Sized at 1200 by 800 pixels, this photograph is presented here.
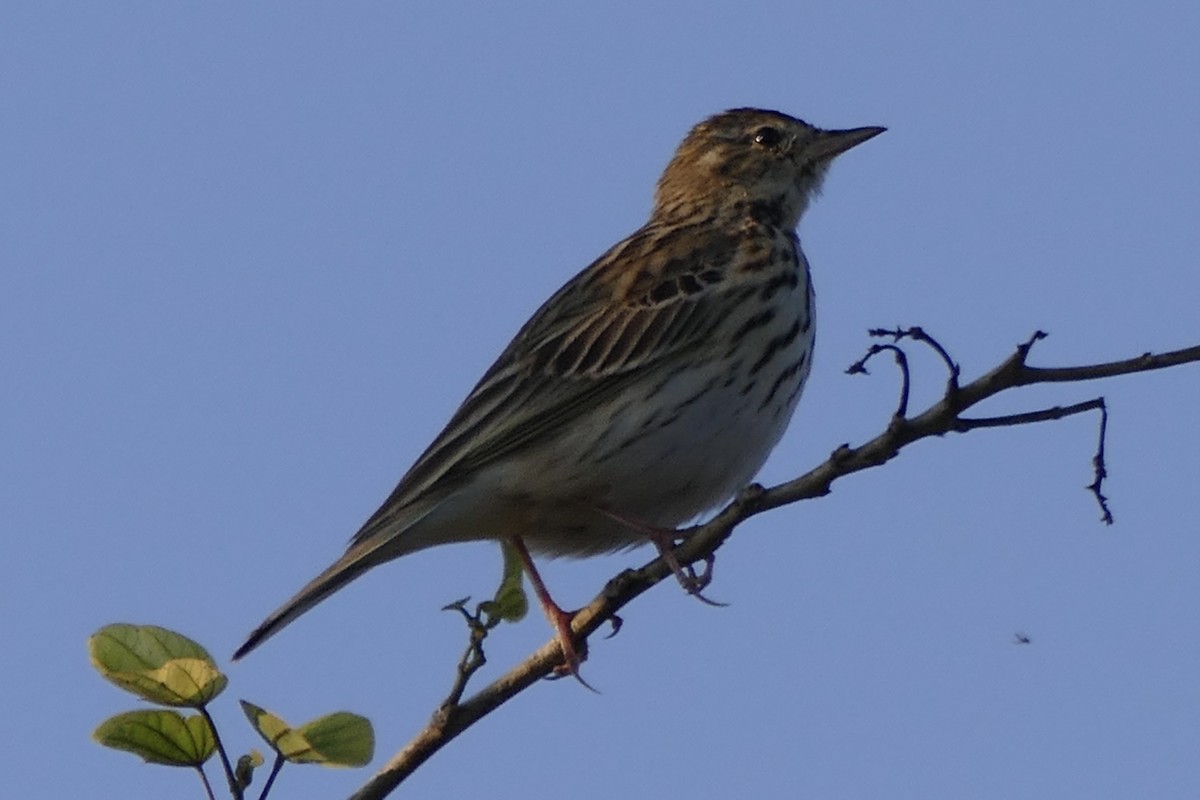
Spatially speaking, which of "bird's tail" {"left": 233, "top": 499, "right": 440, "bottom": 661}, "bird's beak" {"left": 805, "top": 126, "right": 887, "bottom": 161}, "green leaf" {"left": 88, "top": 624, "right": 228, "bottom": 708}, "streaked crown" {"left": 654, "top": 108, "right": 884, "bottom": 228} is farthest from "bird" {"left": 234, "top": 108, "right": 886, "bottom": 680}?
"green leaf" {"left": 88, "top": 624, "right": 228, "bottom": 708}

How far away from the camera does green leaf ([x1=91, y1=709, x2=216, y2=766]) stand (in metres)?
5.07

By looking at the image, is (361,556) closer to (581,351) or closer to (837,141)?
(581,351)

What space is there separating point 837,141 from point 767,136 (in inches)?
18.4

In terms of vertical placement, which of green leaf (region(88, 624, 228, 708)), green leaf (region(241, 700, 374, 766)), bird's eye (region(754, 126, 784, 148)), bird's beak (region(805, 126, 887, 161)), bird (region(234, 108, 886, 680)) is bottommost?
green leaf (region(241, 700, 374, 766))

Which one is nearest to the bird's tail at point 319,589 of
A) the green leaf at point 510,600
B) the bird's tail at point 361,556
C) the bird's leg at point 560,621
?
the bird's tail at point 361,556

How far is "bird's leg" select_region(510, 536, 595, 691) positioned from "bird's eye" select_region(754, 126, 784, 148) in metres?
3.40

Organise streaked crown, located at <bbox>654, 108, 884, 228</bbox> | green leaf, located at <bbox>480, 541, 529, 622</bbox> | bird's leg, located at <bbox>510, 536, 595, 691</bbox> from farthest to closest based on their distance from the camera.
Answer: streaked crown, located at <bbox>654, 108, 884, 228</bbox>, bird's leg, located at <bbox>510, 536, 595, 691</bbox>, green leaf, located at <bbox>480, 541, 529, 622</bbox>

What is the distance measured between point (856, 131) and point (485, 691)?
6.00m

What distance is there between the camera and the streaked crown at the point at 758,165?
1073 centimetres

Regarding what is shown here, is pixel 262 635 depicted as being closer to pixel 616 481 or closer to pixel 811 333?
pixel 616 481

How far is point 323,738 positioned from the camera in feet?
16.9

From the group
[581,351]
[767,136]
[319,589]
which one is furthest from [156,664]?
[767,136]

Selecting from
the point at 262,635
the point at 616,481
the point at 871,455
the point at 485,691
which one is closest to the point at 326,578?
the point at 262,635

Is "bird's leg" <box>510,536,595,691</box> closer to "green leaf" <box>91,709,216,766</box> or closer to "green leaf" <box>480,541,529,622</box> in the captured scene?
"green leaf" <box>480,541,529,622</box>
